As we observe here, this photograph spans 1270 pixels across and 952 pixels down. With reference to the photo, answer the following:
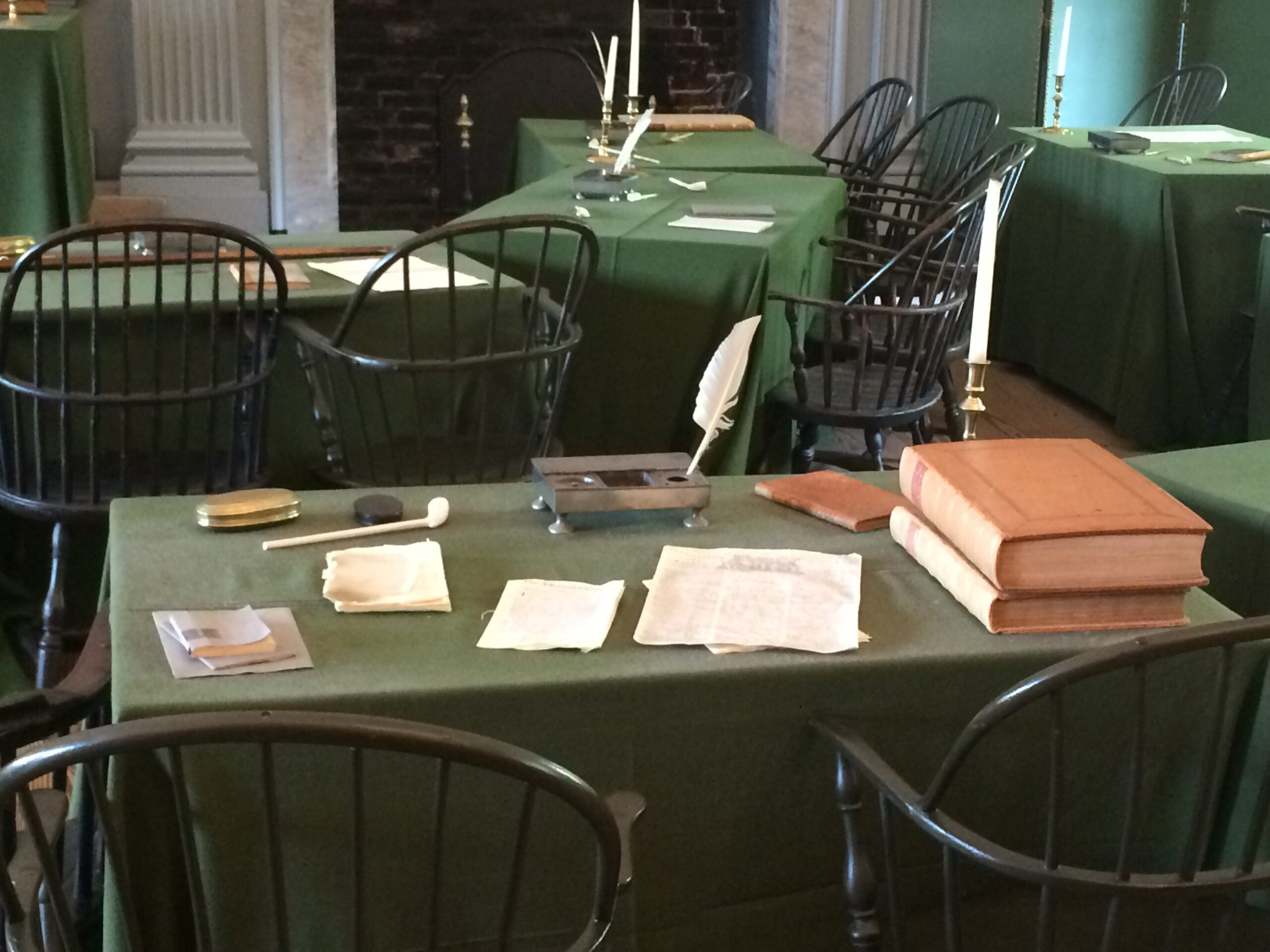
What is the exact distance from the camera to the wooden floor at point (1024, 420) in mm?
4516

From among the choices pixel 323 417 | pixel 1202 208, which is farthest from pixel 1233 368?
pixel 323 417

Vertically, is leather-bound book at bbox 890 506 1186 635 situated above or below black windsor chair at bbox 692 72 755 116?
below

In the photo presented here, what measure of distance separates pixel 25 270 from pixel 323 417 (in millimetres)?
596

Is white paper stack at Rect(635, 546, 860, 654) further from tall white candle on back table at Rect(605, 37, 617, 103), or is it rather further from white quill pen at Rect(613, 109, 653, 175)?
tall white candle on back table at Rect(605, 37, 617, 103)

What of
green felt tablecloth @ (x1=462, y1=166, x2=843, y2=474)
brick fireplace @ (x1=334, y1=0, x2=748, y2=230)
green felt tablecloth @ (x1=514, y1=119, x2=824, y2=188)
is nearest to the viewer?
green felt tablecloth @ (x1=462, y1=166, x2=843, y2=474)

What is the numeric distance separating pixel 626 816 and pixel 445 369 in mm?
1413

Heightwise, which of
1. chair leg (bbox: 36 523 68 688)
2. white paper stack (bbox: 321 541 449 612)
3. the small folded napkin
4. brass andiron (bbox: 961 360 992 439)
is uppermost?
brass andiron (bbox: 961 360 992 439)

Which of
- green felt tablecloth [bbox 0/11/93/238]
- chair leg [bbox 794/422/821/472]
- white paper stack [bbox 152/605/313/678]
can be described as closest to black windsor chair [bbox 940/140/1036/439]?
chair leg [bbox 794/422/821/472]

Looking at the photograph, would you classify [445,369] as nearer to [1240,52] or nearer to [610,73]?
[610,73]

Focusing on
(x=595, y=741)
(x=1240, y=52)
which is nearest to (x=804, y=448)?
(x=595, y=741)

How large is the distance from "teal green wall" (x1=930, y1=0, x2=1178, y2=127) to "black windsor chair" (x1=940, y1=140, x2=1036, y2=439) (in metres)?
2.07

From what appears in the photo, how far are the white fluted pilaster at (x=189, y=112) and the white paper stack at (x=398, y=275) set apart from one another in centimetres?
265

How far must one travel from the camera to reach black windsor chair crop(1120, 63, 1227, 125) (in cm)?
571

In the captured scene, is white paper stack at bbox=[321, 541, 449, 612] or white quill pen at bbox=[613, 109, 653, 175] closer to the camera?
white paper stack at bbox=[321, 541, 449, 612]
